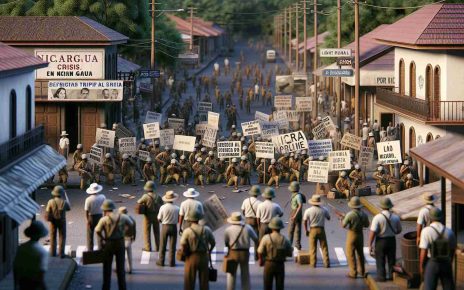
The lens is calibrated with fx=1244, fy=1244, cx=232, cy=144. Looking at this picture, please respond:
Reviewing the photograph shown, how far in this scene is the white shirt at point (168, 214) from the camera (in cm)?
2517

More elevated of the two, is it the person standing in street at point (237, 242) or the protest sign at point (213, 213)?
the protest sign at point (213, 213)

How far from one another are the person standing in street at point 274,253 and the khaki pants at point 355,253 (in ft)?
11.2

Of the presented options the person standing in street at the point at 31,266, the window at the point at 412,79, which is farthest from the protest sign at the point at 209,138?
the person standing in street at the point at 31,266

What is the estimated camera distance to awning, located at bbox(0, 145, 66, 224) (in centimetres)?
2080

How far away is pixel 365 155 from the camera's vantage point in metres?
40.1

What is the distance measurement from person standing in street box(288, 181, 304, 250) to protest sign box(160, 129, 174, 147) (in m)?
16.4

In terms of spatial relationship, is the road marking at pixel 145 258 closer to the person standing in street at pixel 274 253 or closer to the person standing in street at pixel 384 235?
the person standing in street at pixel 384 235

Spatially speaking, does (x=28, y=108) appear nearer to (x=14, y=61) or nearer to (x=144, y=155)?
(x=14, y=61)

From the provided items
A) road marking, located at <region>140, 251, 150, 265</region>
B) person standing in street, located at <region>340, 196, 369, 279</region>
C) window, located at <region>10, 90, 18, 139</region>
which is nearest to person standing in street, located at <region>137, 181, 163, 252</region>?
road marking, located at <region>140, 251, 150, 265</region>

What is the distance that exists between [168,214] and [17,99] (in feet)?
15.0

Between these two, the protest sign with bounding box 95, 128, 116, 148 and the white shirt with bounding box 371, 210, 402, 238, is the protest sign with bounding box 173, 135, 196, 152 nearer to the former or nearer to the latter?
the protest sign with bounding box 95, 128, 116, 148

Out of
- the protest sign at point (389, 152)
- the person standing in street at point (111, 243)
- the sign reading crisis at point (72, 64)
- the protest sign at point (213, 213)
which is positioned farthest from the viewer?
the sign reading crisis at point (72, 64)

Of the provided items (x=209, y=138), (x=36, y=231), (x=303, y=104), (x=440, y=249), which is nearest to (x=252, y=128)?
(x=209, y=138)

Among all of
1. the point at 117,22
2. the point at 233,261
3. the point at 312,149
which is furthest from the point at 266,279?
the point at 117,22
